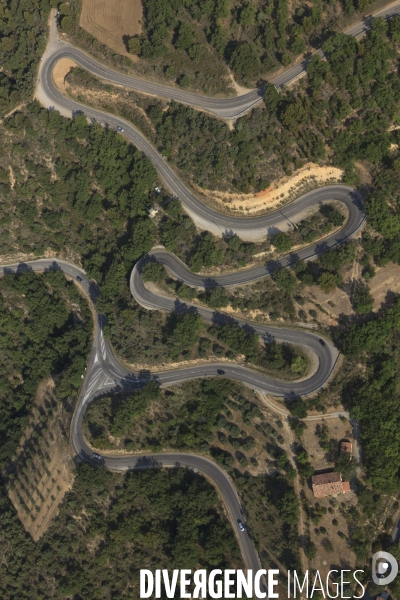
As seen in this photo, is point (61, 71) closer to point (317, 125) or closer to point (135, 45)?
point (135, 45)

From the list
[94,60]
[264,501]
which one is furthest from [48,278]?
[264,501]

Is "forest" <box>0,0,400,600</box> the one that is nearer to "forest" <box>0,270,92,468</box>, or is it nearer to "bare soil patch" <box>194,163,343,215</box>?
"forest" <box>0,270,92,468</box>

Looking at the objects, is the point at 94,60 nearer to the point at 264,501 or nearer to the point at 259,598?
the point at 264,501

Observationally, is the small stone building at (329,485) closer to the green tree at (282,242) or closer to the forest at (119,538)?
the forest at (119,538)

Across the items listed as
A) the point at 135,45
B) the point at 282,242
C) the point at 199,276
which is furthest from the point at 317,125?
the point at 135,45

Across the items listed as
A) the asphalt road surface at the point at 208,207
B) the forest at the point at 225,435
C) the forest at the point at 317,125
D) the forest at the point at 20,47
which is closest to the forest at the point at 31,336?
the forest at the point at 225,435

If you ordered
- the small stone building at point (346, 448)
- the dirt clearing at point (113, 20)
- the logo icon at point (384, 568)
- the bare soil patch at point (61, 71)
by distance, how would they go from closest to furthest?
the logo icon at point (384, 568)
the small stone building at point (346, 448)
the dirt clearing at point (113, 20)
the bare soil patch at point (61, 71)
